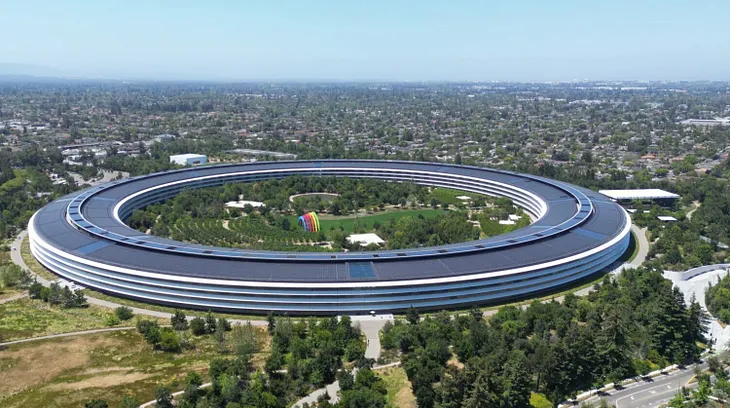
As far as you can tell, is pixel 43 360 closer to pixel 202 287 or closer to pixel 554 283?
pixel 202 287

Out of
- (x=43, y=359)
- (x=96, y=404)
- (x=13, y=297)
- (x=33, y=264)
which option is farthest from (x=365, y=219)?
(x=96, y=404)

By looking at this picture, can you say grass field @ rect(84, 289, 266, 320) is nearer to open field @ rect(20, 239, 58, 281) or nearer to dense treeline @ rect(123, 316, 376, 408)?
dense treeline @ rect(123, 316, 376, 408)

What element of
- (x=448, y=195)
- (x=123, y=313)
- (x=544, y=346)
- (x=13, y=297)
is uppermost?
(x=544, y=346)

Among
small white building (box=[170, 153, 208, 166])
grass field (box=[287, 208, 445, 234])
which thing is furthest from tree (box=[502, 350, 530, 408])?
small white building (box=[170, 153, 208, 166])

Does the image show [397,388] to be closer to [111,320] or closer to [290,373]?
[290,373]

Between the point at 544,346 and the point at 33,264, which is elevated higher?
the point at 544,346

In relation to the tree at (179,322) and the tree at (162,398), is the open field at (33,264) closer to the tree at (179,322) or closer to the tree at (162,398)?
the tree at (179,322)

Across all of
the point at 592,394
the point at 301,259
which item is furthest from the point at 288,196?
the point at 592,394
